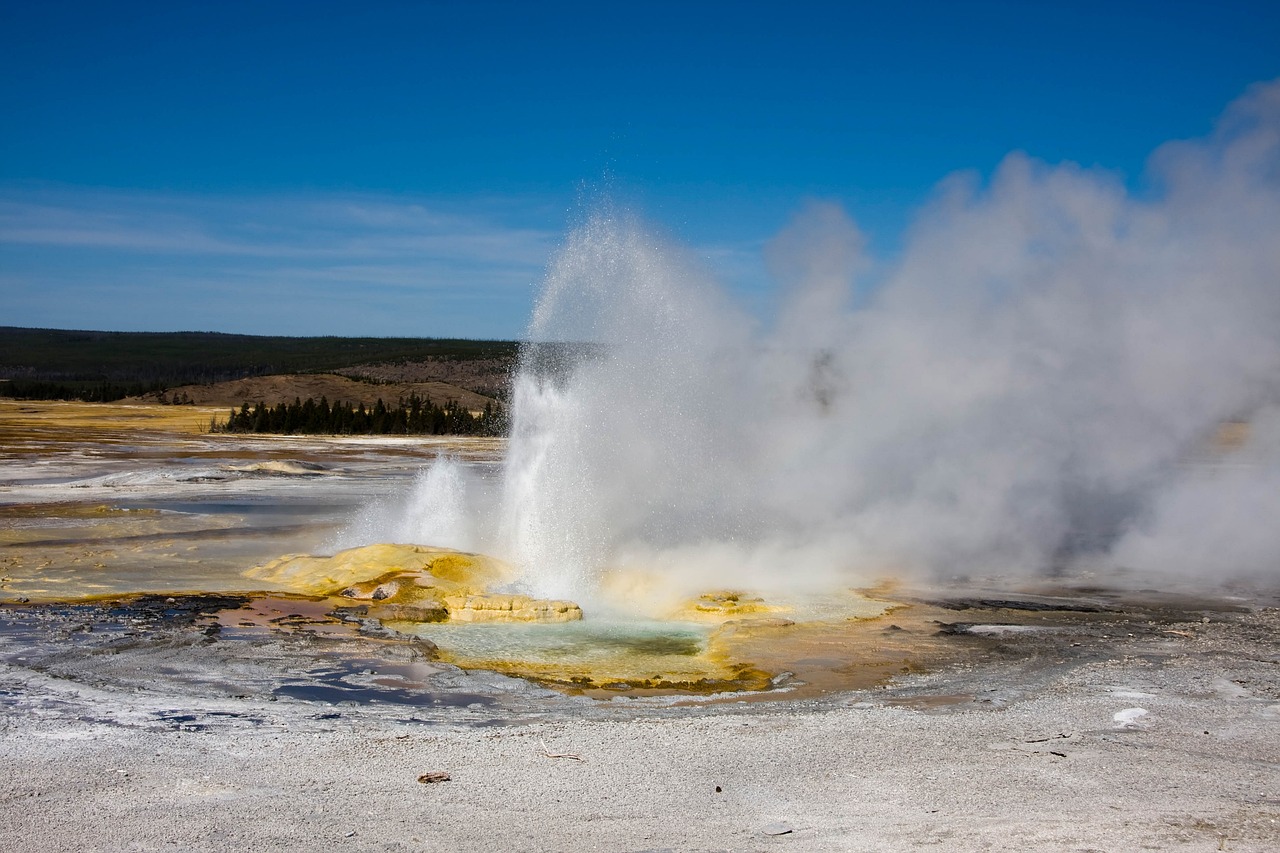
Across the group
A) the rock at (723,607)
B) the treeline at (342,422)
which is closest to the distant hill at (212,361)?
the treeline at (342,422)

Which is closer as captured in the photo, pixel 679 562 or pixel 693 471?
pixel 679 562

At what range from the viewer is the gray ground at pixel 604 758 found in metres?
5.71

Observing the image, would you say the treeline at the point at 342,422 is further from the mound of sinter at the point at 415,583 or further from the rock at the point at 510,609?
the rock at the point at 510,609

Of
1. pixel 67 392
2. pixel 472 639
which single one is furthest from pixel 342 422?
pixel 472 639

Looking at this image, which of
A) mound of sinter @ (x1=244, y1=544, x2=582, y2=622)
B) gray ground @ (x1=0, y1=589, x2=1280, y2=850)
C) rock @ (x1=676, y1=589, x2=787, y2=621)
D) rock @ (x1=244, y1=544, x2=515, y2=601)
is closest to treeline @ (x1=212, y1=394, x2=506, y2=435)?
rock @ (x1=244, y1=544, x2=515, y2=601)

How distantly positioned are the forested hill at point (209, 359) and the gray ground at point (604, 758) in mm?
88761

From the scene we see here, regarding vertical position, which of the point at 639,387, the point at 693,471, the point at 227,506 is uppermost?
the point at 639,387

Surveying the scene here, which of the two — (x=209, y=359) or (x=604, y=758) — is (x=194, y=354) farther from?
(x=604, y=758)

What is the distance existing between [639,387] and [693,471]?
1.80 metres

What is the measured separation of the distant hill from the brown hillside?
0.66m

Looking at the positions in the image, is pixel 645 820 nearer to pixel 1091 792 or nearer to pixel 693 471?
pixel 1091 792

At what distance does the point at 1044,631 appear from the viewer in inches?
453

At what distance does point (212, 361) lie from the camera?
146m

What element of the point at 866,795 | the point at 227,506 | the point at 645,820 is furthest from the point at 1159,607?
the point at 227,506
